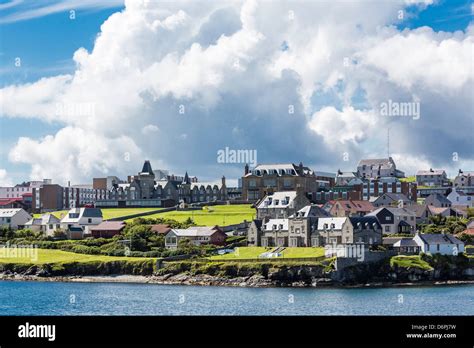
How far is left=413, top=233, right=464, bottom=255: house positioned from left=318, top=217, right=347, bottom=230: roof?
8710 millimetres

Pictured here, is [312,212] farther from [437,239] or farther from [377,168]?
[377,168]

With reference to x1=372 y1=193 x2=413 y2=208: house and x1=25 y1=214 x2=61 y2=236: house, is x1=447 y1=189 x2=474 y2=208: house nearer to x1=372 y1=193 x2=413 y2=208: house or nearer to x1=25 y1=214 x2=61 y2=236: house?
x1=372 y1=193 x2=413 y2=208: house

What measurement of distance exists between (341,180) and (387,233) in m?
69.0

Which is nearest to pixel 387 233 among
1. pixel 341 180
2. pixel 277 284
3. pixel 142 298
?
pixel 277 284

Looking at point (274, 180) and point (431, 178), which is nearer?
point (274, 180)

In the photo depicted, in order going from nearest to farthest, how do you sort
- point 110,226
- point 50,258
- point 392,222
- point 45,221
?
point 50,258, point 392,222, point 110,226, point 45,221

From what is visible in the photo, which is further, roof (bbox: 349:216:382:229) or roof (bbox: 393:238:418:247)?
roof (bbox: 349:216:382:229)

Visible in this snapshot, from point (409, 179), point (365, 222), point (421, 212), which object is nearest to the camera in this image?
point (365, 222)

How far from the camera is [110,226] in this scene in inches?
4208

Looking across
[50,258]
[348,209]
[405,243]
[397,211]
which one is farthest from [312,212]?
[50,258]

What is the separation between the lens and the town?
8731 centimetres

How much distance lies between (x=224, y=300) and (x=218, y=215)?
55695 mm

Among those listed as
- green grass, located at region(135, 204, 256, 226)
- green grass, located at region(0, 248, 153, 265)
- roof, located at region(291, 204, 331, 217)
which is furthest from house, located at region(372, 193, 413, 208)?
green grass, located at region(0, 248, 153, 265)
